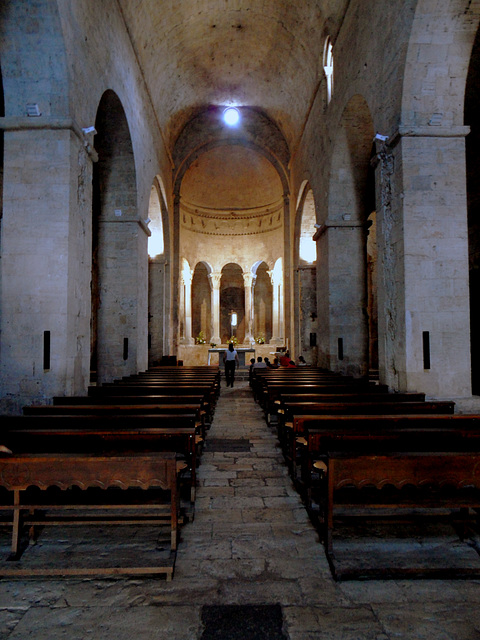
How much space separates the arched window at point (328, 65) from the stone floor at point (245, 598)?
36.1 feet

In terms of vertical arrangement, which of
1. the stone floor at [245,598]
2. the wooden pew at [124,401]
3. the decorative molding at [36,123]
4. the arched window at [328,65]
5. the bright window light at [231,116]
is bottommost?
the stone floor at [245,598]

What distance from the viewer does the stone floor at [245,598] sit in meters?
2.39

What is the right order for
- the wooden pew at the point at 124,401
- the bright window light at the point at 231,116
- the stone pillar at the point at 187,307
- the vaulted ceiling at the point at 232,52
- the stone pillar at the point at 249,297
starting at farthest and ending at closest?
the stone pillar at the point at 249,297, the stone pillar at the point at 187,307, the bright window light at the point at 231,116, the vaulted ceiling at the point at 232,52, the wooden pew at the point at 124,401

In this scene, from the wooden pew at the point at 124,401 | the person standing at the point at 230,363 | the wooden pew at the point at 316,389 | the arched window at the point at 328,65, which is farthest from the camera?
the person standing at the point at 230,363

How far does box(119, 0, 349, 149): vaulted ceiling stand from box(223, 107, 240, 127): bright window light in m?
0.74

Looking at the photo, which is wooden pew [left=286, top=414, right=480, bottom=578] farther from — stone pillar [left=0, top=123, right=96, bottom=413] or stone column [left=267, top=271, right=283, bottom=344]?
stone column [left=267, top=271, right=283, bottom=344]

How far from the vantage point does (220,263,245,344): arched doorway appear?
27688mm

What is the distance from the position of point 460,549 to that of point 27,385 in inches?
225

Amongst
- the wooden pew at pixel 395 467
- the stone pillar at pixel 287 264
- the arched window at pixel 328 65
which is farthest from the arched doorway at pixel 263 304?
the wooden pew at pixel 395 467

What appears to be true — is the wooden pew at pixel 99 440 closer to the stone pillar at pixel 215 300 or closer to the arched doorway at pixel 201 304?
the stone pillar at pixel 215 300

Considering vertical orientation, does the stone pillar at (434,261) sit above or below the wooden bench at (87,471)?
above

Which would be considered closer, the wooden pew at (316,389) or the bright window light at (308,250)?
the wooden pew at (316,389)

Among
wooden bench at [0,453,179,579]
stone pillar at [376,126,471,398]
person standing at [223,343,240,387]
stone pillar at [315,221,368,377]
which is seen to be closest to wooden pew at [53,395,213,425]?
wooden bench at [0,453,179,579]

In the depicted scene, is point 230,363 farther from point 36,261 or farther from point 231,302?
point 231,302
